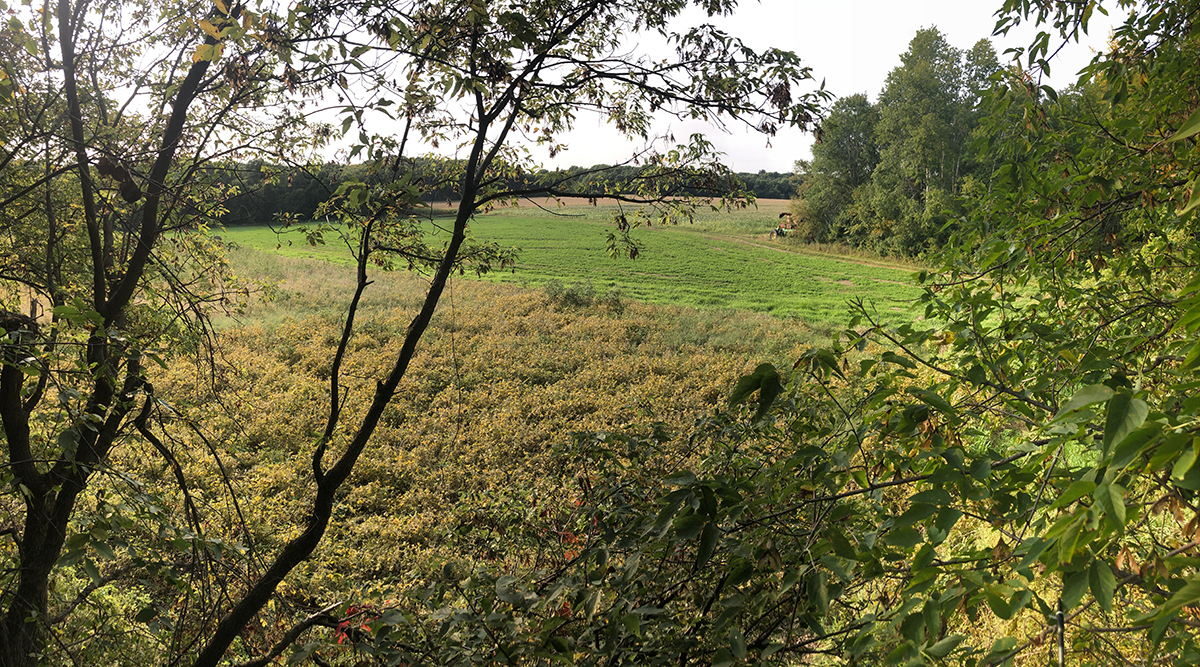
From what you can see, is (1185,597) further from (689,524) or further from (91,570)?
(91,570)

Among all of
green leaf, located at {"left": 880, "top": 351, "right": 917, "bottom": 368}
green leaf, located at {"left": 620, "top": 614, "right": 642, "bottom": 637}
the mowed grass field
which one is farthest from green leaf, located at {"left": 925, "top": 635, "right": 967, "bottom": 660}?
the mowed grass field

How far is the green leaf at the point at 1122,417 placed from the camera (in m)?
0.83

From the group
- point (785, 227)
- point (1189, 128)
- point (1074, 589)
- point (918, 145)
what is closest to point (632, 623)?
point (1074, 589)

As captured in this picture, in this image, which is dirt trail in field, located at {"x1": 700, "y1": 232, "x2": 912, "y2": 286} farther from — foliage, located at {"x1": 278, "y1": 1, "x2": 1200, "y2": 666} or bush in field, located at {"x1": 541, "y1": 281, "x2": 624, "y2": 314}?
foliage, located at {"x1": 278, "y1": 1, "x2": 1200, "y2": 666}

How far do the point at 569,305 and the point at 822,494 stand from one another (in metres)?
18.1

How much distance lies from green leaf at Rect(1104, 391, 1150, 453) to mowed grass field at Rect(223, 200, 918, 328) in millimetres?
15626

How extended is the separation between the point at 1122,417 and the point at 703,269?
3175 cm

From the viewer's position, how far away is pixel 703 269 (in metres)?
32.0

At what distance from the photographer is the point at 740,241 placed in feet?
152

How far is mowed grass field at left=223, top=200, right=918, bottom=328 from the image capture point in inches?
928

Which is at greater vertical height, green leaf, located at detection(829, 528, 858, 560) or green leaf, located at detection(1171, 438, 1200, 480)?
green leaf, located at detection(1171, 438, 1200, 480)

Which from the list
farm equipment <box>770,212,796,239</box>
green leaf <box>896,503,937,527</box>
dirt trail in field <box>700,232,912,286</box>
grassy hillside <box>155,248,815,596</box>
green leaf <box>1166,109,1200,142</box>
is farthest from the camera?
farm equipment <box>770,212,796,239</box>

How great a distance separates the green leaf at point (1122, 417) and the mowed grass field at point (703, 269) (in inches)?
615

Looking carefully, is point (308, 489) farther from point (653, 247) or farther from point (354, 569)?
point (653, 247)
